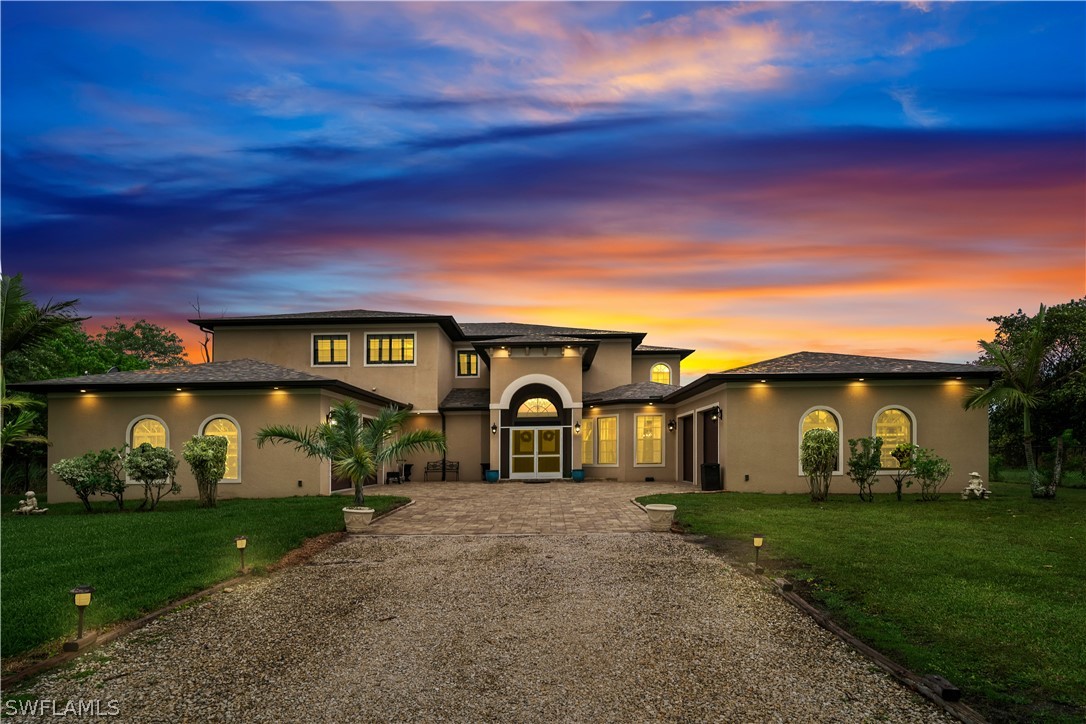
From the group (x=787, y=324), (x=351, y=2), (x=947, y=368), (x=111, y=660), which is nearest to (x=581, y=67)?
(x=351, y=2)

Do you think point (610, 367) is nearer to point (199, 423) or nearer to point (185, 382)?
point (199, 423)

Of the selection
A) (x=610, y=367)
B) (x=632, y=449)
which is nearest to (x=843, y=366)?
(x=632, y=449)

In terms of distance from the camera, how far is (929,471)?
17156 millimetres

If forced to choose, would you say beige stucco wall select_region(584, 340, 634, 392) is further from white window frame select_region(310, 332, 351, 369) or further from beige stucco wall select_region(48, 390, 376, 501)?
beige stucco wall select_region(48, 390, 376, 501)

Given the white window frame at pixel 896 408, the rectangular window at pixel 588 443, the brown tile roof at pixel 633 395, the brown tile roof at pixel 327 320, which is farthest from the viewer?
the rectangular window at pixel 588 443

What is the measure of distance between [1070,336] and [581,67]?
76.1 ft

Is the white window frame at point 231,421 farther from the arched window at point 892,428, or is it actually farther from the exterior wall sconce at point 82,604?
the arched window at point 892,428

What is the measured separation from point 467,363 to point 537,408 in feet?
19.9

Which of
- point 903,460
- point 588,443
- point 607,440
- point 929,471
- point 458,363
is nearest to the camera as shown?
point 929,471

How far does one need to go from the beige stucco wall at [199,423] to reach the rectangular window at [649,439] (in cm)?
1239

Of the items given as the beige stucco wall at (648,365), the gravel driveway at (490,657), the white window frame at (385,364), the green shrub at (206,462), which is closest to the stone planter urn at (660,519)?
the gravel driveway at (490,657)

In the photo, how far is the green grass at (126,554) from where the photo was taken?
6.75m

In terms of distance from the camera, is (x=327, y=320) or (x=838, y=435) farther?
(x=327, y=320)

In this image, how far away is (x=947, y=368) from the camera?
759 inches
